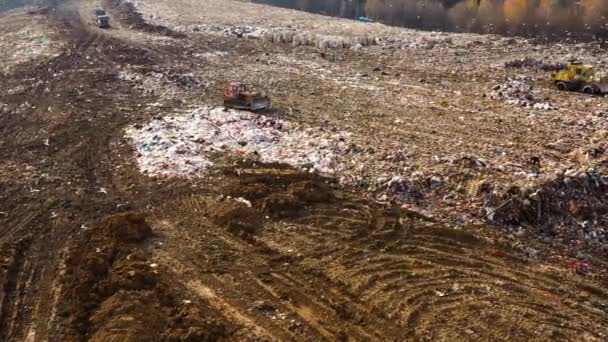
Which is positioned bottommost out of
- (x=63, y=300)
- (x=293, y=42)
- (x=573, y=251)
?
(x=63, y=300)

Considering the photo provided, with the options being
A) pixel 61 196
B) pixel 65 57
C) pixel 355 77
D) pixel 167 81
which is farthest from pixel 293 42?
pixel 61 196

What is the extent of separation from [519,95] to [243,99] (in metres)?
11.3

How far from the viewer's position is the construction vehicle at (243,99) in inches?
815

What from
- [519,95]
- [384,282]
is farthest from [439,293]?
[519,95]

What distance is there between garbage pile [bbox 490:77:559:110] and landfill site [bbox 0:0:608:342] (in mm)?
129

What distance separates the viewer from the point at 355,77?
84.8 feet

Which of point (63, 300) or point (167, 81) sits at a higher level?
point (167, 81)

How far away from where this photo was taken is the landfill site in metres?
10.4

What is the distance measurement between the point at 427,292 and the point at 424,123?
9.86 m

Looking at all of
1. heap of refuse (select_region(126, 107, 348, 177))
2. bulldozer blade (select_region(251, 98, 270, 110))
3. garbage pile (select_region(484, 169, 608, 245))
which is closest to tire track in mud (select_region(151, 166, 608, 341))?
garbage pile (select_region(484, 169, 608, 245))

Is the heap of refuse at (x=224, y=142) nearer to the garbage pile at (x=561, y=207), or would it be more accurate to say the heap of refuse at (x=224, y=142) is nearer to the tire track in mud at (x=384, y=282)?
the tire track in mud at (x=384, y=282)

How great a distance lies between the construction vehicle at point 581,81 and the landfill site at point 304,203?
0.10 meters

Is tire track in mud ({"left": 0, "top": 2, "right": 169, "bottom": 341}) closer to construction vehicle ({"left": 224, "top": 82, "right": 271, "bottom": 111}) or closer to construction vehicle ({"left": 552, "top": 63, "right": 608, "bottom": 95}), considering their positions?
construction vehicle ({"left": 224, "top": 82, "right": 271, "bottom": 111})

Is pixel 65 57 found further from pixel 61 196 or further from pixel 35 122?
pixel 61 196
